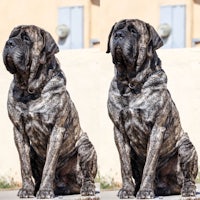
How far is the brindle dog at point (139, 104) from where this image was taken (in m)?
7.49

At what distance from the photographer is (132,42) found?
746cm

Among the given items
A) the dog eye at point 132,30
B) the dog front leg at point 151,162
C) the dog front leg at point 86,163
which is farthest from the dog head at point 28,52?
the dog front leg at point 151,162

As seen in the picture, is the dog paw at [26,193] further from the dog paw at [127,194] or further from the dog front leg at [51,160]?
the dog paw at [127,194]

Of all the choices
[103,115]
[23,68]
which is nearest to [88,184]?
[23,68]

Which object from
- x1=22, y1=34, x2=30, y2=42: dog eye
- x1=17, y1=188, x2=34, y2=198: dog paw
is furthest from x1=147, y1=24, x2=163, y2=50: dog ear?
x1=17, y1=188, x2=34, y2=198: dog paw

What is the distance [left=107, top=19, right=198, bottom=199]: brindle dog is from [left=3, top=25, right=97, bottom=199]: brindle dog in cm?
51

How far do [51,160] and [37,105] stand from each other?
511 millimetres

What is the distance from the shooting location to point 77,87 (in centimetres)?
1309

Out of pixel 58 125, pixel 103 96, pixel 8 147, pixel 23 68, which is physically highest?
pixel 23 68

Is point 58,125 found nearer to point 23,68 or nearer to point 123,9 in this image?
point 23,68

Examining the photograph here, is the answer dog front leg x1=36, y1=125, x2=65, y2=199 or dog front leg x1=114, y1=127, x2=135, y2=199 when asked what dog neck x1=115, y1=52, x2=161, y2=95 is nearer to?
dog front leg x1=114, y1=127, x2=135, y2=199

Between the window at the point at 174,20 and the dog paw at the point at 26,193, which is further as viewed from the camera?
the window at the point at 174,20

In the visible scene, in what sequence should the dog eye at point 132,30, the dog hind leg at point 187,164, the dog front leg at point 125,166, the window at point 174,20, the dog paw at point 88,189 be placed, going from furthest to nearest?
1. the window at point 174,20
2. the dog paw at point 88,189
3. the dog hind leg at point 187,164
4. the dog front leg at point 125,166
5. the dog eye at point 132,30

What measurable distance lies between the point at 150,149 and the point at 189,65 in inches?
210
